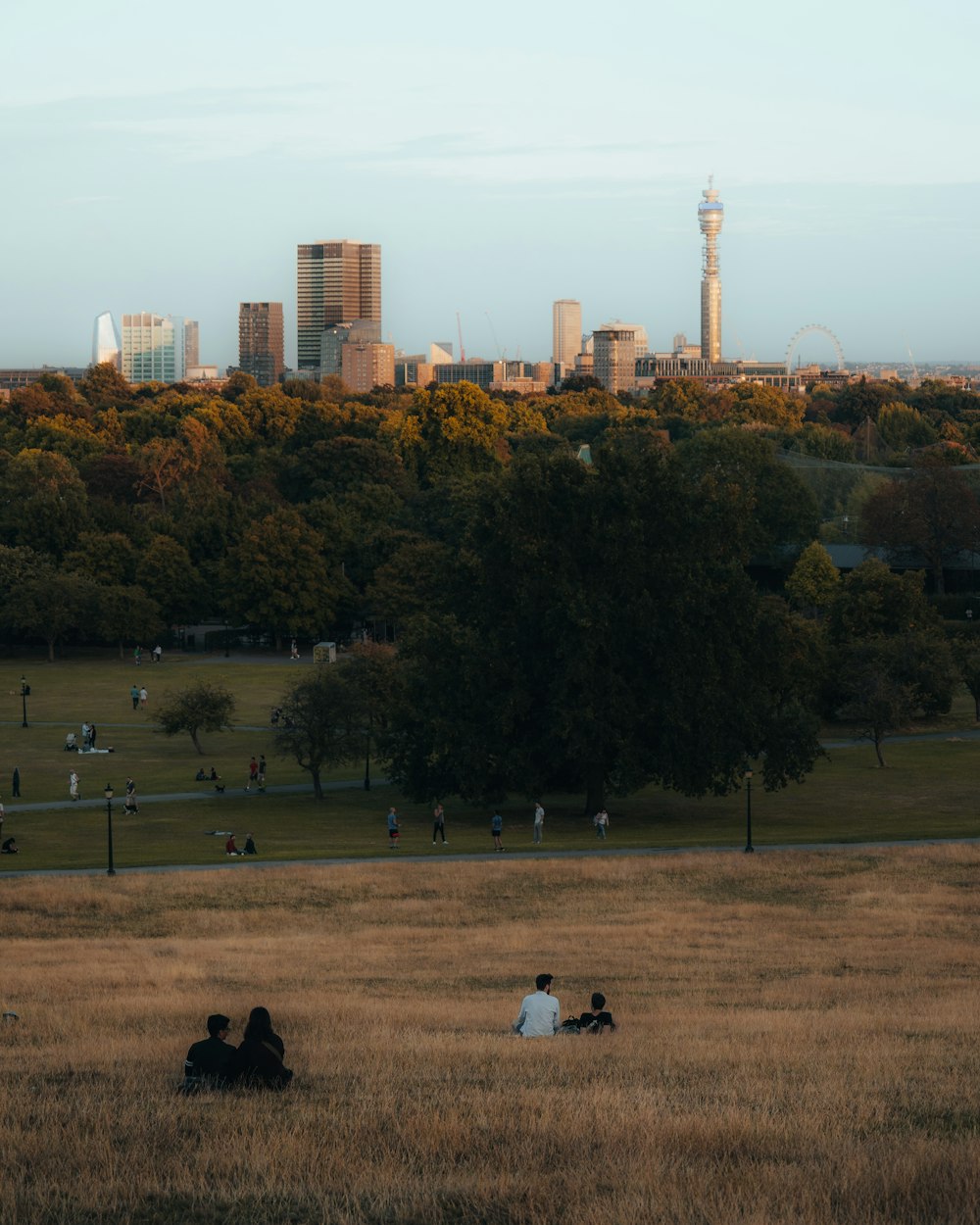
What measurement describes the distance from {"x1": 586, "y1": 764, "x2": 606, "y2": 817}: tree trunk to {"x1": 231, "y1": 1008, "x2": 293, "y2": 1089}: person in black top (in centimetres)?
3489

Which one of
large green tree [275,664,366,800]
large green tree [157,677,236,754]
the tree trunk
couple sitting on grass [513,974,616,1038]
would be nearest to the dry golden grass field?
couple sitting on grass [513,974,616,1038]

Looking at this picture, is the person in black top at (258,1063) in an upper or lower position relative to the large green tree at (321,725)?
upper

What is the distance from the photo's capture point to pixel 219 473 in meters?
136

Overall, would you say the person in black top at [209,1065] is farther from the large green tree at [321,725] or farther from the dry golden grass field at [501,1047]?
the large green tree at [321,725]

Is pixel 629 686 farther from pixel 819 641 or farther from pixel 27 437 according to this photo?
pixel 27 437

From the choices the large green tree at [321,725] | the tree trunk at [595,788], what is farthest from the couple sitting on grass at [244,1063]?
the large green tree at [321,725]

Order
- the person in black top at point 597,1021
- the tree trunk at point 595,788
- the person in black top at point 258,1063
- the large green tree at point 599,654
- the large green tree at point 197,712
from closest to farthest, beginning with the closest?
1. the person in black top at point 258,1063
2. the person in black top at point 597,1021
3. the large green tree at point 599,654
4. the tree trunk at point 595,788
5. the large green tree at point 197,712

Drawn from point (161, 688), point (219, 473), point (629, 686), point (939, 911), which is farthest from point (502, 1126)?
point (219, 473)

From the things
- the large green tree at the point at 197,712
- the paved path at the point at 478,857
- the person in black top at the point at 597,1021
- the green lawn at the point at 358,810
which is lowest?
the green lawn at the point at 358,810

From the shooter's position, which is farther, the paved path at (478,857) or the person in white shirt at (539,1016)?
the paved path at (478,857)

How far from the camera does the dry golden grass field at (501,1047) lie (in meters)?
10.9

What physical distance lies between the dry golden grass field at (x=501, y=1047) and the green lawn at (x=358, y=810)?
5.70 m

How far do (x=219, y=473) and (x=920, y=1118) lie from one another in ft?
414

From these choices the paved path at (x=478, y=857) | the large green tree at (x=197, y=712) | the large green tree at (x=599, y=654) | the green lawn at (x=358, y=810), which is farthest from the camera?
the large green tree at (x=197, y=712)
